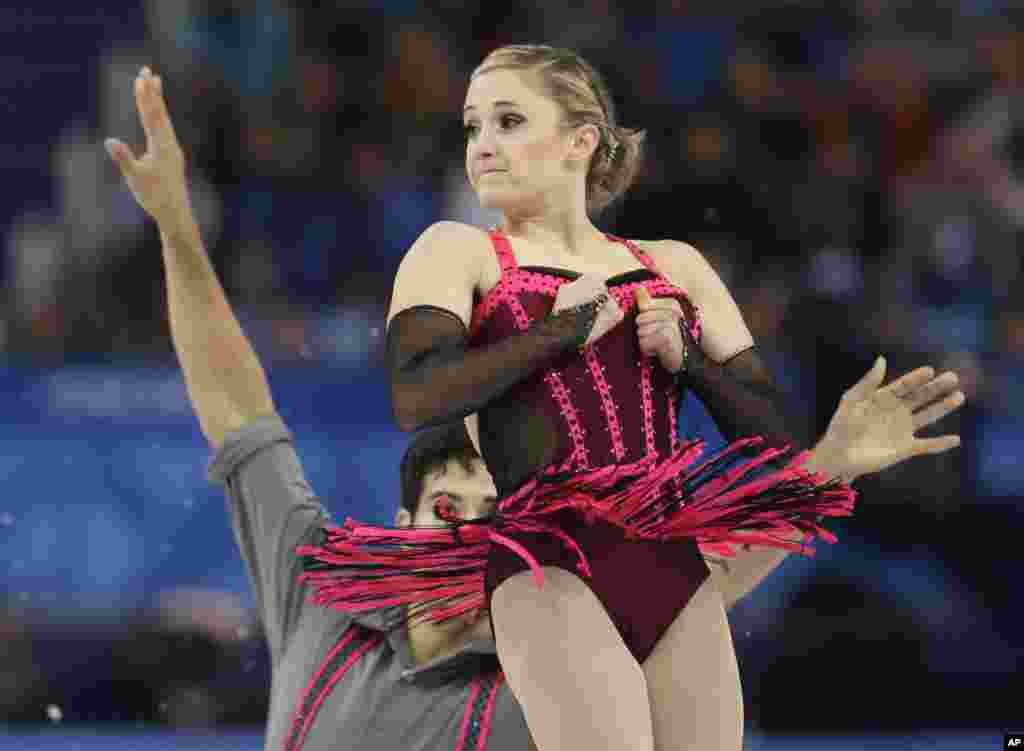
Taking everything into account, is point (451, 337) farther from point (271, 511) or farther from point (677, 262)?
point (271, 511)

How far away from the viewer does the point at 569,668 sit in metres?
2.23

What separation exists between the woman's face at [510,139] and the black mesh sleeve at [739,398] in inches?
13.3

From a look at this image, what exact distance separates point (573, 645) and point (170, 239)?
1.68 m

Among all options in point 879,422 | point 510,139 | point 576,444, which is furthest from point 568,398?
point 879,422

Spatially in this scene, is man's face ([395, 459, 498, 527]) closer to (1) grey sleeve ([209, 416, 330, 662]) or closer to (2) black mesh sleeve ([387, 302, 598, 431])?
(1) grey sleeve ([209, 416, 330, 662])

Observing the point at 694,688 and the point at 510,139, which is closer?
the point at 694,688

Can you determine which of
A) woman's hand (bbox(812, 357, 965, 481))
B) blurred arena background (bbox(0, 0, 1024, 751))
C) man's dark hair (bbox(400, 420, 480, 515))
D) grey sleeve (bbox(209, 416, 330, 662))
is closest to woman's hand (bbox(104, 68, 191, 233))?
grey sleeve (bbox(209, 416, 330, 662))

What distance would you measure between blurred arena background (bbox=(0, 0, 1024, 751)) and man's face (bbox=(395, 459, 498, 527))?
1.74m

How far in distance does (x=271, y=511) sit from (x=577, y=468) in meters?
1.36

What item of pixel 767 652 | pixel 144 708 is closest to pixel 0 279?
pixel 144 708

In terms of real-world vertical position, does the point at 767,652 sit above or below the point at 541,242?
below

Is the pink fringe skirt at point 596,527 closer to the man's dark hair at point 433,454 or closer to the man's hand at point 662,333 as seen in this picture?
Result: the man's hand at point 662,333

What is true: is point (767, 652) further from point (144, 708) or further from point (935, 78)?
point (935, 78)

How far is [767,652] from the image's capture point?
5215mm
